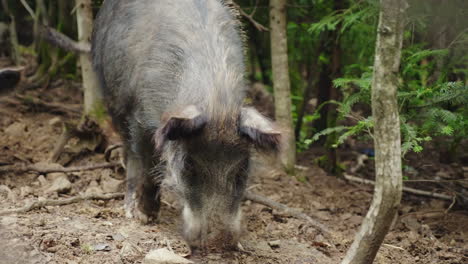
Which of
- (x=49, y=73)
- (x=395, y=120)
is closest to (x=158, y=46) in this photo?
(x=395, y=120)

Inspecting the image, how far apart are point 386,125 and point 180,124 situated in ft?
4.65

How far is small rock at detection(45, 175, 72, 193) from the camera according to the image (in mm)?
5496

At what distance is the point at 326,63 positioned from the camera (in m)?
7.50

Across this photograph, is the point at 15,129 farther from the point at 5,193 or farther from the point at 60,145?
the point at 5,193

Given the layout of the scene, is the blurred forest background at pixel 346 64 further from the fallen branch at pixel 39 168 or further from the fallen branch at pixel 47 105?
the fallen branch at pixel 39 168

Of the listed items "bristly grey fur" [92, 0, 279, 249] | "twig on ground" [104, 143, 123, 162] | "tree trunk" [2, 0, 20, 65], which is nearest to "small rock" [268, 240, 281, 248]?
"bristly grey fur" [92, 0, 279, 249]

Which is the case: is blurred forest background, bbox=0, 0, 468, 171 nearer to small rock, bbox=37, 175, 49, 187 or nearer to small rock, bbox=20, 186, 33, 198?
small rock, bbox=37, 175, 49, 187

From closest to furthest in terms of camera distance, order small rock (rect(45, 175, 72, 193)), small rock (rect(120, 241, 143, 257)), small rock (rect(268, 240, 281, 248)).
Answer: small rock (rect(120, 241, 143, 257))
small rock (rect(268, 240, 281, 248))
small rock (rect(45, 175, 72, 193))

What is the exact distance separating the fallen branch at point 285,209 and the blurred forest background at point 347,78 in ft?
2.65

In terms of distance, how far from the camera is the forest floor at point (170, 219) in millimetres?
4047

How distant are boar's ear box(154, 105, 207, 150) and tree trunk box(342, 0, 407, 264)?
50.3 inches

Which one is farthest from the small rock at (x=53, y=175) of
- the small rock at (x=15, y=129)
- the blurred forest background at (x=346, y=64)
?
the blurred forest background at (x=346, y=64)

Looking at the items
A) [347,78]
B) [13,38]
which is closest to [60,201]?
[347,78]

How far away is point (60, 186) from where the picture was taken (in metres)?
5.57
